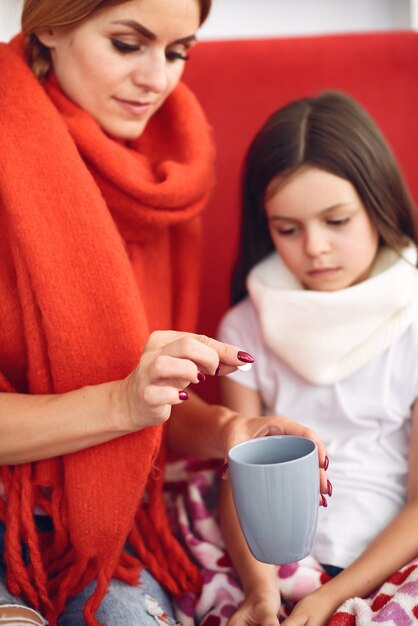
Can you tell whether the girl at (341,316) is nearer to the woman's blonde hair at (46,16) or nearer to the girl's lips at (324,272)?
the girl's lips at (324,272)

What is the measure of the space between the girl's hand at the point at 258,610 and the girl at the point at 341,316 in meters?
0.08

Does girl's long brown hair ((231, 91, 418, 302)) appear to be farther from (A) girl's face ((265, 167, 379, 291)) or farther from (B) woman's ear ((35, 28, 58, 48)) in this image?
(B) woman's ear ((35, 28, 58, 48))

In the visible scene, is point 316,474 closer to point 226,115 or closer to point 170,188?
point 170,188

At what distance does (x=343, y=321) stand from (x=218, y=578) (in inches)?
15.0

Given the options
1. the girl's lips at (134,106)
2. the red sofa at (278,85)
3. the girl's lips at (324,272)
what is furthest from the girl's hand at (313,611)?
the girl's lips at (134,106)

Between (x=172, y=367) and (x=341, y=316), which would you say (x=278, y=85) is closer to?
(x=341, y=316)

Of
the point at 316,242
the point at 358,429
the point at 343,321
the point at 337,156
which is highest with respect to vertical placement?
the point at 337,156

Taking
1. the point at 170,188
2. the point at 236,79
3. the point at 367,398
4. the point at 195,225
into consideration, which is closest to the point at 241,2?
the point at 236,79

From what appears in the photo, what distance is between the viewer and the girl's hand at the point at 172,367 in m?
0.74

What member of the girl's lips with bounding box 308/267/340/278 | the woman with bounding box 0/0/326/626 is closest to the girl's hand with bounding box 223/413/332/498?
the woman with bounding box 0/0/326/626

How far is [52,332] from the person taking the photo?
0.89 m

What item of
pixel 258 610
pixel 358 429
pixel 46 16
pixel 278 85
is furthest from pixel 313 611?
pixel 278 85

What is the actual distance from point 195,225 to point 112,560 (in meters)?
0.55

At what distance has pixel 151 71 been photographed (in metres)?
0.99
